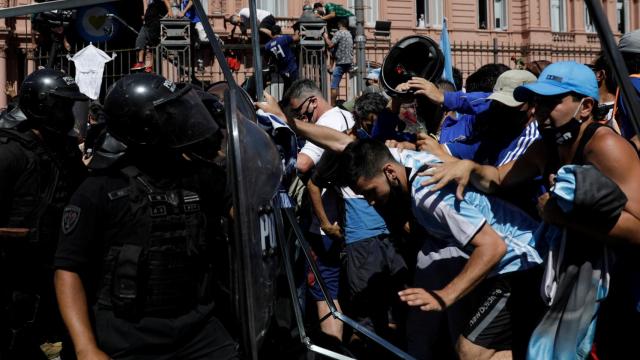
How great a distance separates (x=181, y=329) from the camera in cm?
287

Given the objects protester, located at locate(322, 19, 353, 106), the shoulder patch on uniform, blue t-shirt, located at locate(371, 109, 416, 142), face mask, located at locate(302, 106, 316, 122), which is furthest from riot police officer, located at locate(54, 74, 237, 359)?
protester, located at locate(322, 19, 353, 106)

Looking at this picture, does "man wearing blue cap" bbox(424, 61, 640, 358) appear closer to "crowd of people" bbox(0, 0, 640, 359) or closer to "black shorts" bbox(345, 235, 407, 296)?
"crowd of people" bbox(0, 0, 640, 359)

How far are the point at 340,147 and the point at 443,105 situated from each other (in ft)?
2.15

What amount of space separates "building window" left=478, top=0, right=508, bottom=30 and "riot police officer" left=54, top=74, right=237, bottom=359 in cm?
2943

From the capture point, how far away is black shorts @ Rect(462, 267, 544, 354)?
3.77m

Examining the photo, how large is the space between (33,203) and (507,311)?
2626 millimetres

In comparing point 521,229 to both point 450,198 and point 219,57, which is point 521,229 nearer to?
point 450,198

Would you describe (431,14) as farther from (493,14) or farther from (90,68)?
(90,68)

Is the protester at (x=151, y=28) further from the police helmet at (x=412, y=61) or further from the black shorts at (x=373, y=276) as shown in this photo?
the police helmet at (x=412, y=61)

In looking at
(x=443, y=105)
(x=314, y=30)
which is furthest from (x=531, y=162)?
(x=314, y=30)

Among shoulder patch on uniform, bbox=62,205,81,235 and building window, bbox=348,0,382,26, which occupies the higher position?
building window, bbox=348,0,382,26

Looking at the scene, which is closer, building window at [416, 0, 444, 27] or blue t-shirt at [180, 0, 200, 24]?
blue t-shirt at [180, 0, 200, 24]

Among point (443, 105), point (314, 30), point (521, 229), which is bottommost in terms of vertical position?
point (521, 229)

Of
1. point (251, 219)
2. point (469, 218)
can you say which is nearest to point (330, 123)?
point (469, 218)
